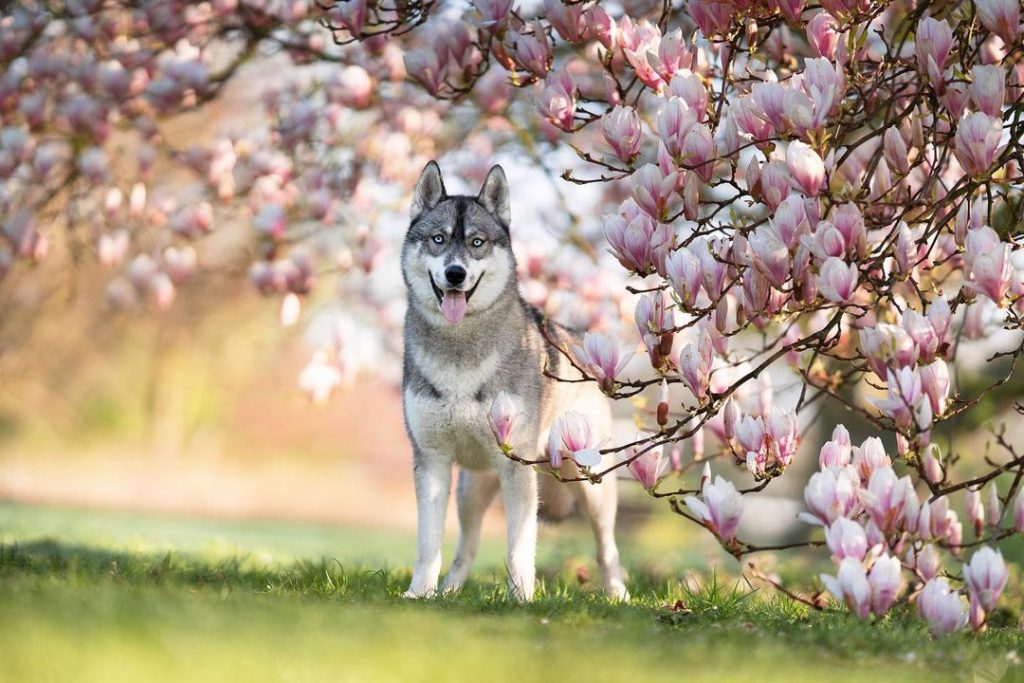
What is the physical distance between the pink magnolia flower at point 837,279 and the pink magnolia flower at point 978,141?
2.12 ft

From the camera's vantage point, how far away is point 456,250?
5.66 meters

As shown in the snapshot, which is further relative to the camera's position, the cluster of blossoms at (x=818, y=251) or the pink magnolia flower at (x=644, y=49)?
the pink magnolia flower at (x=644, y=49)

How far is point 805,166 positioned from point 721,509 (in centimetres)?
131

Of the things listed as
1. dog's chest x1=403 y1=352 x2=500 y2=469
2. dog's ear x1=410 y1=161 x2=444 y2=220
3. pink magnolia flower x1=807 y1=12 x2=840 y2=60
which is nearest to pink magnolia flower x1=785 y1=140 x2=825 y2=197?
pink magnolia flower x1=807 y1=12 x2=840 y2=60

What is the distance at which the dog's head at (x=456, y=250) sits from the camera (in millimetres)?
5590

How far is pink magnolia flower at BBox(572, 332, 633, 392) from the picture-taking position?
468cm

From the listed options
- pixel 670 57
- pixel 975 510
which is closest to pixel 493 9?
pixel 670 57

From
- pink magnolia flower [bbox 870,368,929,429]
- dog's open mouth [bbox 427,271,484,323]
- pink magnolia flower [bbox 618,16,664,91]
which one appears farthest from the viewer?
dog's open mouth [bbox 427,271,484,323]

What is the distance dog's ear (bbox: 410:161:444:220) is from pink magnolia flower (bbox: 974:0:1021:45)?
2.79 metres

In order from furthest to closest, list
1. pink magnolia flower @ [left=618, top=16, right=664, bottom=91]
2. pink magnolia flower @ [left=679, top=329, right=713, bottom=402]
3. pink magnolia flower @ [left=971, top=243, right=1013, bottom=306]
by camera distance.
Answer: pink magnolia flower @ [left=618, top=16, right=664, bottom=91] → pink magnolia flower @ [left=679, top=329, right=713, bottom=402] → pink magnolia flower @ [left=971, top=243, right=1013, bottom=306]

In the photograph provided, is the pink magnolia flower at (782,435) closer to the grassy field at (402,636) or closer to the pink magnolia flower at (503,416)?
the grassy field at (402,636)

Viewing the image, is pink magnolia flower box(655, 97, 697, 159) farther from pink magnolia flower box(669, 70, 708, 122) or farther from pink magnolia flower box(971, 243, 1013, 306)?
pink magnolia flower box(971, 243, 1013, 306)

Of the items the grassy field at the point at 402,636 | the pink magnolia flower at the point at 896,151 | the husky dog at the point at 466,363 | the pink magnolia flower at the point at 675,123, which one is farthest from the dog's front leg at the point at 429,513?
the pink magnolia flower at the point at 896,151

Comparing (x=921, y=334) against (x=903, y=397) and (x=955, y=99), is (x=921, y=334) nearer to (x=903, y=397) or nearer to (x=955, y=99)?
(x=903, y=397)
